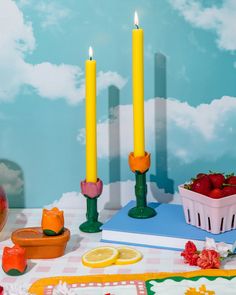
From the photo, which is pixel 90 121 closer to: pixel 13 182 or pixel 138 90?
pixel 138 90

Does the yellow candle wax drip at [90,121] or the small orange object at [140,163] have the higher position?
the yellow candle wax drip at [90,121]

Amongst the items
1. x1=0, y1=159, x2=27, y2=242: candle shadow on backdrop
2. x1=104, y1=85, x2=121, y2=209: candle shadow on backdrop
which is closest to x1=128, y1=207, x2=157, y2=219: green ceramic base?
x1=104, y1=85, x2=121, y2=209: candle shadow on backdrop

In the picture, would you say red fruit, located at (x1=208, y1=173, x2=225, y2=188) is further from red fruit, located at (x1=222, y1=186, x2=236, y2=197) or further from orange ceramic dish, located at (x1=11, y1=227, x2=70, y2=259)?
orange ceramic dish, located at (x1=11, y1=227, x2=70, y2=259)

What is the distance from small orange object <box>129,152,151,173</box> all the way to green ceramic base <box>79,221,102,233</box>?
10cm

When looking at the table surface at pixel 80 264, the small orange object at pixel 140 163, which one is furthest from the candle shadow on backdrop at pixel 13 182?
the small orange object at pixel 140 163

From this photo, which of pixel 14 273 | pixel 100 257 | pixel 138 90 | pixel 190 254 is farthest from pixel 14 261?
pixel 138 90

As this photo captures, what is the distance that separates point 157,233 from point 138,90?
227 millimetres

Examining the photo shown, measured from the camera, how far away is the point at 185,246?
92cm

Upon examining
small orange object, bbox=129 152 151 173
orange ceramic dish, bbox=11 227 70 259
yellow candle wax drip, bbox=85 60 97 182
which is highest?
yellow candle wax drip, bbox=85 60 97 182

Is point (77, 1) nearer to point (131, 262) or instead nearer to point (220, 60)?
point (220, 60)

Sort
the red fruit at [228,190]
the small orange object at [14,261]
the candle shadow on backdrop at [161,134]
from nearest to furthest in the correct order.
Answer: the small orange object at [14,261]
the red fruit at [228,190]
the candle shadow on backdrop at [161,134]

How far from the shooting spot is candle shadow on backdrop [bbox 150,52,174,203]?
112cm

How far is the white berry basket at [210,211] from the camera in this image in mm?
961

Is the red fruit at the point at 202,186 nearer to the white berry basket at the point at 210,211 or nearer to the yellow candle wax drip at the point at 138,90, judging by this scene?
the white berry basket at the point at 210,211
